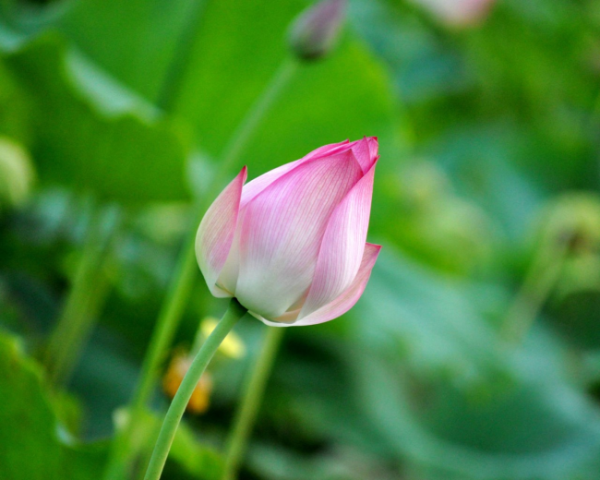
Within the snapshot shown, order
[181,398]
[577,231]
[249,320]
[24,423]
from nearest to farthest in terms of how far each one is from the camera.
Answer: [181,398], [24,423], [249,320], [577,231]

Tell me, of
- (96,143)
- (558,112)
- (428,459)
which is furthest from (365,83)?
(558,112)

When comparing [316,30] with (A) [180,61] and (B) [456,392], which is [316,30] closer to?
(A) [180,61]

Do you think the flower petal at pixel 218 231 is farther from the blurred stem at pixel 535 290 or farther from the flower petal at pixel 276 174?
the blurred stem at pixel 535 290

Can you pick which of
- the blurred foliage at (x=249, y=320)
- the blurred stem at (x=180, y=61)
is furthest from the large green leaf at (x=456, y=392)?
the blurred stem at (x=180, y=61)

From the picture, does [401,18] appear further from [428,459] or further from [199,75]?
[428,459]

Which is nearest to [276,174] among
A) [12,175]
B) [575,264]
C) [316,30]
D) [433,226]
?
[316,30]
